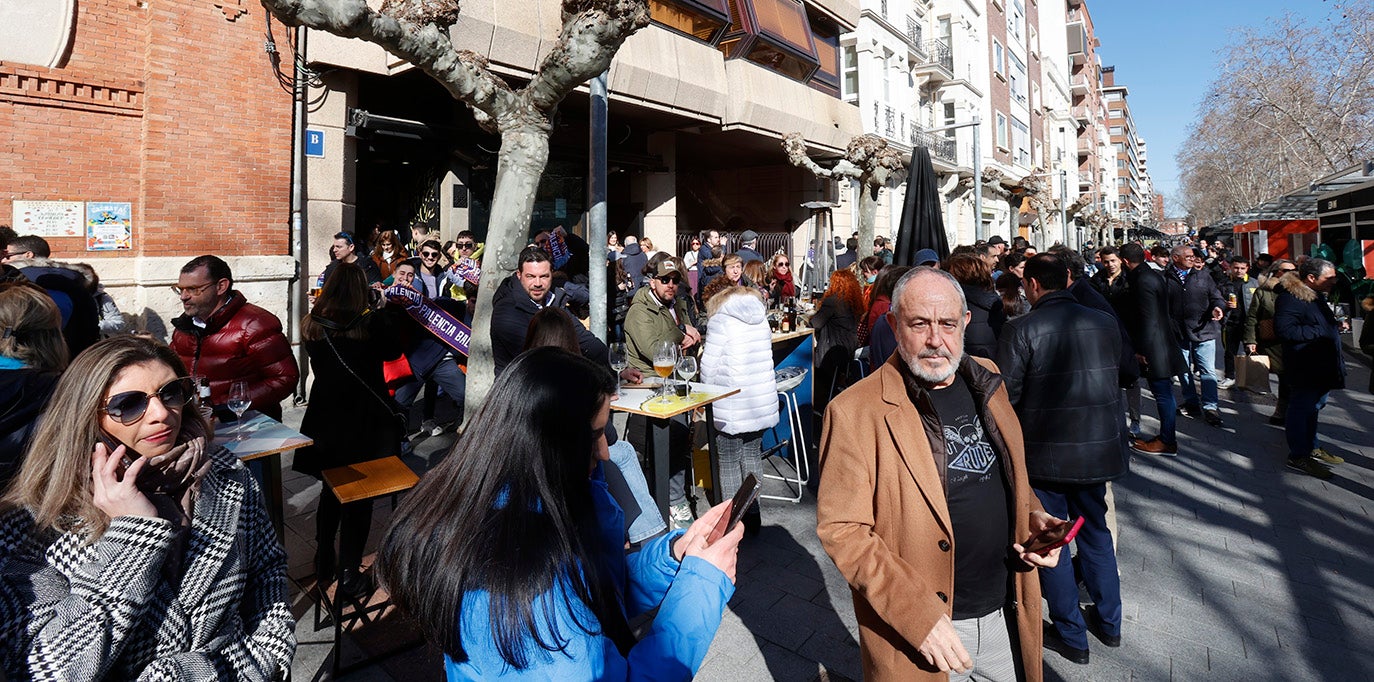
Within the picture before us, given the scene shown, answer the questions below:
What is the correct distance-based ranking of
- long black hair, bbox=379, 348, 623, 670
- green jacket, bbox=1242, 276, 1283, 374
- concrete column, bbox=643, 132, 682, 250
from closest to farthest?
long black hair, bbox=379, 348, 623, 670, green jacket, bbox=1242, 276, 1283, 374, concrete column, bbox=643, 132, 682, 250

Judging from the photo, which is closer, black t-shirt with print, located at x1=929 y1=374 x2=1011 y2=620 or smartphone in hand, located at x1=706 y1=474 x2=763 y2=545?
smartphone in hand, located at x1=706 y1=474 x2=763 y2=545

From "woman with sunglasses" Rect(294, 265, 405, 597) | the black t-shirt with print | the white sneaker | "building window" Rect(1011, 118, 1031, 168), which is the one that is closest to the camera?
the black t-shirt with print

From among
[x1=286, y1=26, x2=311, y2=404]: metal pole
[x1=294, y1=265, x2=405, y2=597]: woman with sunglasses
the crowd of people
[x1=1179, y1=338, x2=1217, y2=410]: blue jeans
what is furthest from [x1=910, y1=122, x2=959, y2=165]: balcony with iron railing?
[x1=294, y1=265, x2=405, y2=597]: woman with sunglasses

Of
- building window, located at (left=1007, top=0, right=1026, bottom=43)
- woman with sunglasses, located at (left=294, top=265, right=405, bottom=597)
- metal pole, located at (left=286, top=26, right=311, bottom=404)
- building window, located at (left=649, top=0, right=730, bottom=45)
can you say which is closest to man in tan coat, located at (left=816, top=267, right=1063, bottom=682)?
woman with sunglasses, located at (left=294, top=265, right=405, bottom=597)

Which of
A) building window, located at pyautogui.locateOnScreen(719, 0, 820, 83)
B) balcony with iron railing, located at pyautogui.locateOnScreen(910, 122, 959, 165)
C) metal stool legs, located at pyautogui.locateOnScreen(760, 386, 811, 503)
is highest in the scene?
balcony with iron railing, located at pyautogui.locateOnScreen(910, 122, 959, 165)

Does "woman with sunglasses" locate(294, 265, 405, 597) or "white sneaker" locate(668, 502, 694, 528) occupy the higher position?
"woman with sunglasses" locate(294, 265, 405, 597)

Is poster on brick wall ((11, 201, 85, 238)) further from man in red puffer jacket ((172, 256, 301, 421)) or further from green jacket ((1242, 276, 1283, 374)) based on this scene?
green jacket ((1242, 276, 1283, 374))

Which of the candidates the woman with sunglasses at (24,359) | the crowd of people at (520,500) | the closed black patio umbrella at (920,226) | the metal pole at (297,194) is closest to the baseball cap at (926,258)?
the closed black patio umbrella at (920,226)

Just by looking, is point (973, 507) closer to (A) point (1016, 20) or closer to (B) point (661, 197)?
(B) point (661, 197)

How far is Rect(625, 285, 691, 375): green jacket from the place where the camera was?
550cm

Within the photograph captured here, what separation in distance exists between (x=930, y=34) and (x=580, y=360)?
32513 mm

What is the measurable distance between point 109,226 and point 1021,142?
42.0 meters

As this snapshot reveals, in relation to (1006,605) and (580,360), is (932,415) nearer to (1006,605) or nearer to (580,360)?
(1006,605)

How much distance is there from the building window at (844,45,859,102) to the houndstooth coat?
24354 millimetres
